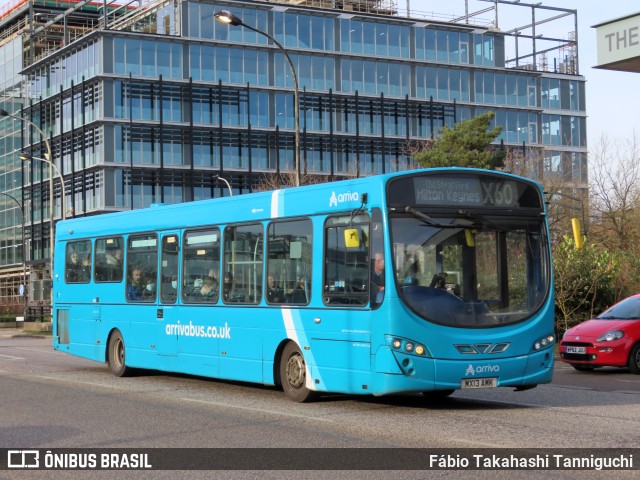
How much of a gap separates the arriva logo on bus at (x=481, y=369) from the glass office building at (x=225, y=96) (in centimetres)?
5676

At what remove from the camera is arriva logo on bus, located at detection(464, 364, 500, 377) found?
1330 centimetres

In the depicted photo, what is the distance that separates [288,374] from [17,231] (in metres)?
75.5

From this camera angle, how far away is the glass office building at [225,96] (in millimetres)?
73188

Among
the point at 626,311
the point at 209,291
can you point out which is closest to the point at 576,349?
the point at 626,311

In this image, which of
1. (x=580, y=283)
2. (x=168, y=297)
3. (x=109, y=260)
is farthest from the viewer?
(x=580, y=283)

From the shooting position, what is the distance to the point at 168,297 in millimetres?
18297

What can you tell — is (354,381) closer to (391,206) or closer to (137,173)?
(391,206)

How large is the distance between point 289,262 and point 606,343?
8019 mm

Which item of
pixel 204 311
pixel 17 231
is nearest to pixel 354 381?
pixel 204 311

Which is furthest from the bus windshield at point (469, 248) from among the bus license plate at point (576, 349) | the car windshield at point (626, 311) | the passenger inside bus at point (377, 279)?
the car windshield at point (626, 311)

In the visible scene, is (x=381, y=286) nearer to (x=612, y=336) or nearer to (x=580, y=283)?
(x=612, y=336)

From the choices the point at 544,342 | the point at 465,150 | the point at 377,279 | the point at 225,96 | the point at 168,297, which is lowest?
the point at 544,342

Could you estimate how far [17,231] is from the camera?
285 feet

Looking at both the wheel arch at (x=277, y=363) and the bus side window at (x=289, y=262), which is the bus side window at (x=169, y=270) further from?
the wheel arch at (x=277, y=363)
